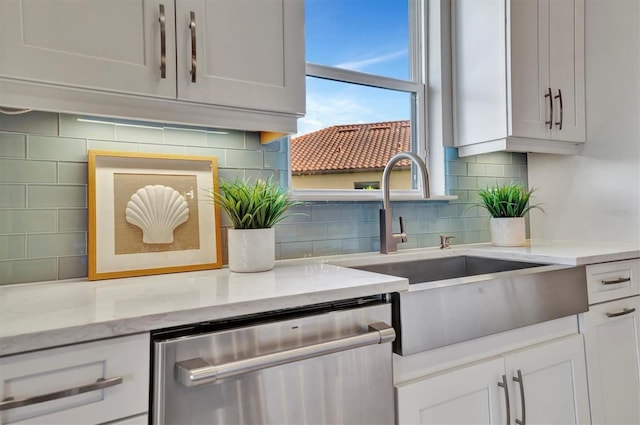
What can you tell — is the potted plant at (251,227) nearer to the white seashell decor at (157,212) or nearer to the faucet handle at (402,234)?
the white seashell decor at (157,212)

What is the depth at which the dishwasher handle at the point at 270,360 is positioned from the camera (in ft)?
2.52

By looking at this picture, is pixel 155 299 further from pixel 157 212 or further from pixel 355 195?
pixel 355 195

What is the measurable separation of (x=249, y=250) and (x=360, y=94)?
42.1 inches

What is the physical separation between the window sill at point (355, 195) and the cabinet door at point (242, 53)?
1.40 feet

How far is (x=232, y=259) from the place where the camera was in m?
1.29

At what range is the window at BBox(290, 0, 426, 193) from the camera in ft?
5.98

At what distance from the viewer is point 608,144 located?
196 cm

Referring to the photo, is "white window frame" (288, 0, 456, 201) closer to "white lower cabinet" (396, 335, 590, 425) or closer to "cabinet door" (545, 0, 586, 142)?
"cabinet door" (545, 0, 586, 142)

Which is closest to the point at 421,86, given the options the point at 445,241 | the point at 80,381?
the point at 445,241

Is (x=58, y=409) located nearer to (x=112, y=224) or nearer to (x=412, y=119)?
(x=112, y=224)

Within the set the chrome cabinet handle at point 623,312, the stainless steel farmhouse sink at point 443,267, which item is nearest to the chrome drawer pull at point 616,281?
the chrome cabinet handle at point 623,312

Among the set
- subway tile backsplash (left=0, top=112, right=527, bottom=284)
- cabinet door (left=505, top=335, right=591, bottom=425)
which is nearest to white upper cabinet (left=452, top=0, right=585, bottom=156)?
subway tile backsplash (left=0, top=112, right=527, bottom=284)

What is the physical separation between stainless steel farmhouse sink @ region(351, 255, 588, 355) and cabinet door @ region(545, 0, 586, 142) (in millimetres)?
831

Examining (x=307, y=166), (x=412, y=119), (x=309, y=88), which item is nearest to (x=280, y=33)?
(x=309, y=88)
